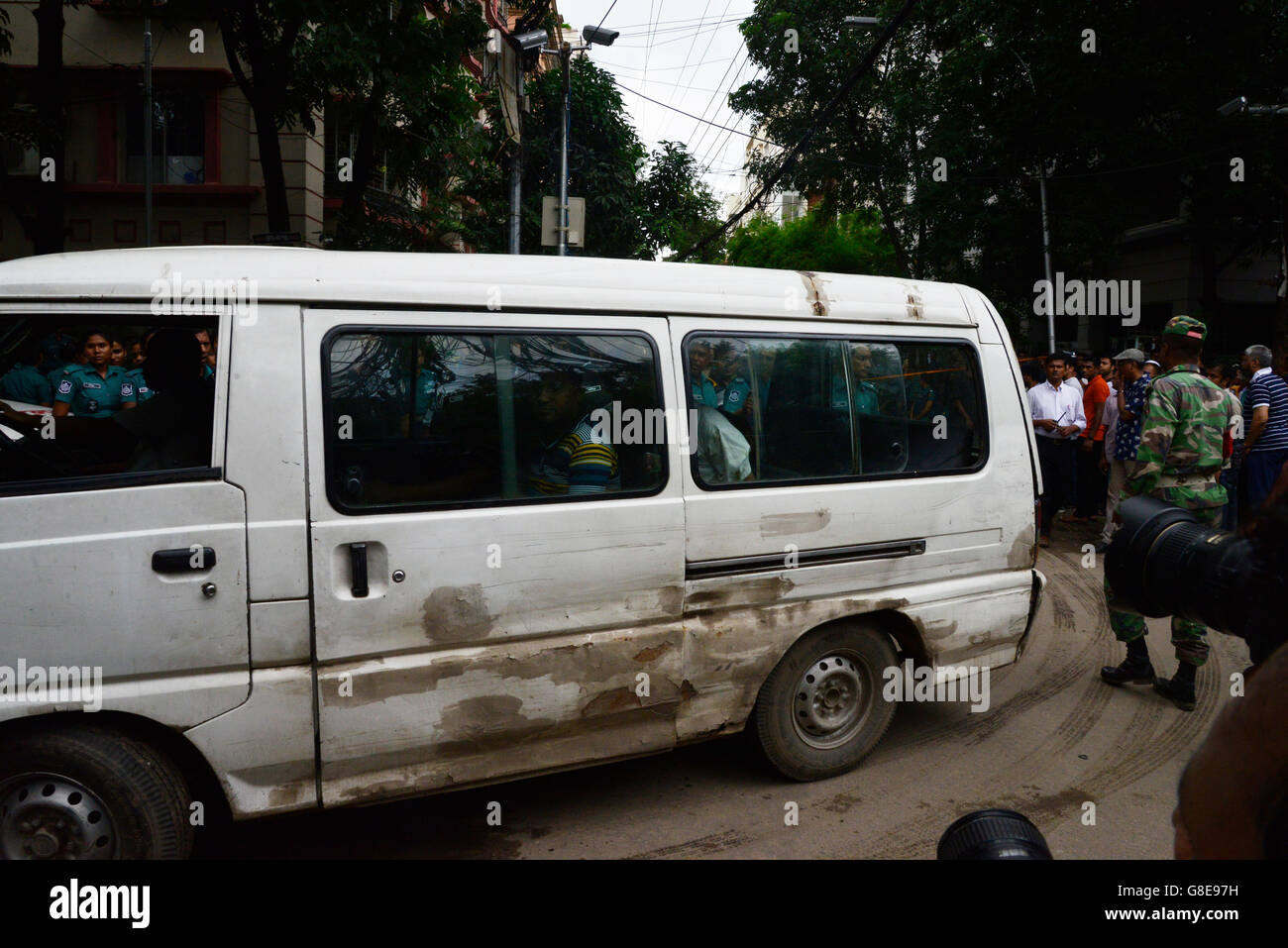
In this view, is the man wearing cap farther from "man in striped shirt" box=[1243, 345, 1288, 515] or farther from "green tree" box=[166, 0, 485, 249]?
"green tree" box=[166, 0, 485, 249]

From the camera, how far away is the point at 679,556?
11.4 ft

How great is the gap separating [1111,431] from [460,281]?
7.75 m

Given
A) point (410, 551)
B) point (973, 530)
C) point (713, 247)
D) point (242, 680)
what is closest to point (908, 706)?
point (973, 530)

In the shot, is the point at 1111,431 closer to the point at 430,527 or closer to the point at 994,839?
the point at 430,527

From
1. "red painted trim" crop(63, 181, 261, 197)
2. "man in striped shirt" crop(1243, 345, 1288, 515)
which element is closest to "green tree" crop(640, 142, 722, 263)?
"red painted trim" crop(63, 181, 261, 197)

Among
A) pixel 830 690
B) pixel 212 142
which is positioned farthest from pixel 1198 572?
pixel 212 142

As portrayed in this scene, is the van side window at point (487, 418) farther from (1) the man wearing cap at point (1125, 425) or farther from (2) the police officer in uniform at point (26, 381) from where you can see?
(1) the man wearing cap at point (1125, 425)

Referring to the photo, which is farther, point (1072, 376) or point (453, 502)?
point (1072, 376)

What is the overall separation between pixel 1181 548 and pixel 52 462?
2.94m

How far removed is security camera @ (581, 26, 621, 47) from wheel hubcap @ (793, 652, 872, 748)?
14.3m

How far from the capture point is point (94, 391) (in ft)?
9.85
